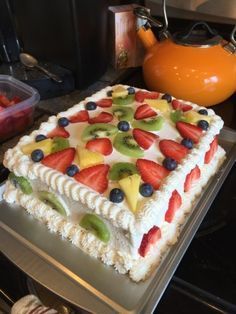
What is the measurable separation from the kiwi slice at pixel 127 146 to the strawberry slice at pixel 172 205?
0.39 feet

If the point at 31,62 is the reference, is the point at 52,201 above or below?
below

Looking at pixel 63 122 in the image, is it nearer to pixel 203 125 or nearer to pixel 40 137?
pixel 40 137

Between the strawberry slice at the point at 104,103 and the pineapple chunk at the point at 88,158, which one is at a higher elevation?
the pineapple chunk at the point at 88,158

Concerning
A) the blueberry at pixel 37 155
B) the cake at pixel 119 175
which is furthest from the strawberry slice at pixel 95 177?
the blueberry at pixel 37 155

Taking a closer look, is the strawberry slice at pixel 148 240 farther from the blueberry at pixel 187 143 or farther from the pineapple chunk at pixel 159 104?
the pineapple chunk at pixel 159 104

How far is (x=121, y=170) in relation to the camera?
741 millimetres

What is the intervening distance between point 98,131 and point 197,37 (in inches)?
19.6

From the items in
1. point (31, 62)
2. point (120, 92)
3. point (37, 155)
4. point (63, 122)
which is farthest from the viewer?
point (31, 62)

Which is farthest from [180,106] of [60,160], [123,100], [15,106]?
[15,106]

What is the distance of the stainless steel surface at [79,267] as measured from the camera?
0.67 metres

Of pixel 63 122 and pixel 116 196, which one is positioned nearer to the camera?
pixel 116 196

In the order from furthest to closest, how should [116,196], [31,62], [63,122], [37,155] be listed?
[31,62]
[63,122]
[37,155]
[116,196]

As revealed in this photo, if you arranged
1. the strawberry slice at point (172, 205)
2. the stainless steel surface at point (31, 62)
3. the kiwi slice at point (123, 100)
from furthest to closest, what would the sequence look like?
the stainless steel surface at point (31, 62)
the kiwi slice at point (123, 100)
the strawberry slice at point (172, 205)

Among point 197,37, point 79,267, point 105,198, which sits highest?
point 197,37
